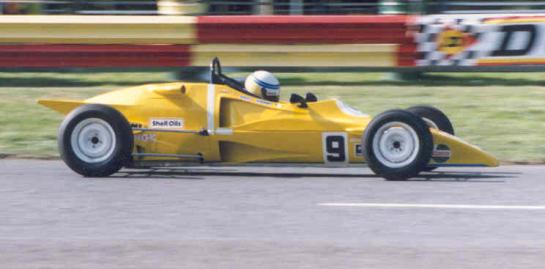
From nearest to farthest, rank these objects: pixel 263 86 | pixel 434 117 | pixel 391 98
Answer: pixel 263 86 < pixel 434 117 < pixel 391 98

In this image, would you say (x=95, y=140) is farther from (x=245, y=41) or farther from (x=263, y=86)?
(x=245, y=41)

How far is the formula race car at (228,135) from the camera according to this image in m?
9.05

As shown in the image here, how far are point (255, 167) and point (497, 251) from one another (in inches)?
159

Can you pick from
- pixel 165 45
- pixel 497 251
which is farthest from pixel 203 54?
pixel 497 251

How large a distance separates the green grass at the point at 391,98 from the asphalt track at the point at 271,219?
127 centimetres

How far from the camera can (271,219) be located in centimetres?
748

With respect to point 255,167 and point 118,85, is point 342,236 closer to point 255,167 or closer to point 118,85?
point 255,167

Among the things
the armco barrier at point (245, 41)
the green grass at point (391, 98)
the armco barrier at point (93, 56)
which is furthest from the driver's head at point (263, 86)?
the armco barrier at point (93, 56)

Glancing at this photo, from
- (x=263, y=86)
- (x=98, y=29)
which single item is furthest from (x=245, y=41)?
(x=263, y=86)

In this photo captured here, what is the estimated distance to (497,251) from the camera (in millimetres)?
6469

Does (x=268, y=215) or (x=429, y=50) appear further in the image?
(x=429, y=50)

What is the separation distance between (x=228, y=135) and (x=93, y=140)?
1.10m

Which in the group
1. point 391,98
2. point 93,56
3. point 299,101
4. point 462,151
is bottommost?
point 391,98

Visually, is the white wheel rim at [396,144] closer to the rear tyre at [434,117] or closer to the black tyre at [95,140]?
the rear tyre at [434,117]
